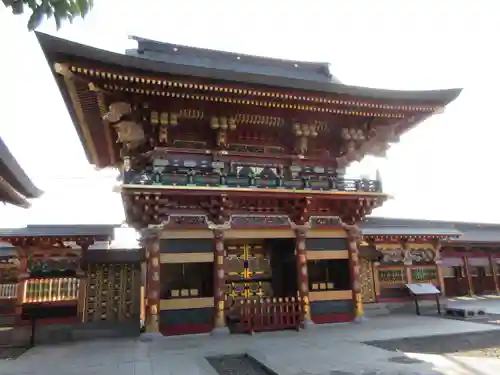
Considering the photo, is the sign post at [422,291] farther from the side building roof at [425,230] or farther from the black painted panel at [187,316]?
the black painted panel at [187,316]

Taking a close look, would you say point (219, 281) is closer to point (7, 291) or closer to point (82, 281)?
point (82, 281)

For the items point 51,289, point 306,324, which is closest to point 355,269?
point 306,324

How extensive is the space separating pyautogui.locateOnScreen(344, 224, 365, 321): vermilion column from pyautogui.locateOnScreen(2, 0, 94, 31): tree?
12.5m

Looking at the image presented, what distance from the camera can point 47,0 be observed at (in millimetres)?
3133

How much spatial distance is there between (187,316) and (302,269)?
441 cm

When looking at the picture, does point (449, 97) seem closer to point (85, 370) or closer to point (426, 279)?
point (426, 279)

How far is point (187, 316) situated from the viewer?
38.8 ft

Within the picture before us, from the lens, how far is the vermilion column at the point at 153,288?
37.4ft

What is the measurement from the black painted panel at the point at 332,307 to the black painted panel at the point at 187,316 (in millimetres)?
3887

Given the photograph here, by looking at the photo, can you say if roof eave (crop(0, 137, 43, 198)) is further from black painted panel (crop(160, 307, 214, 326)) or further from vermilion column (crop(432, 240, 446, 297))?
vermilion column (crop(432, 240, 446, 297))

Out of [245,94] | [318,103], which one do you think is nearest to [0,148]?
[245,94]

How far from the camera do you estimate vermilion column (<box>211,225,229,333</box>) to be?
1186 centimetres

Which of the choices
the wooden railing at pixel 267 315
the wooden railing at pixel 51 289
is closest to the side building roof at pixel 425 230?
the wooden railing at pixel 267 315

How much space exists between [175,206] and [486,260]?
22162 millimetres
